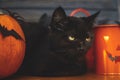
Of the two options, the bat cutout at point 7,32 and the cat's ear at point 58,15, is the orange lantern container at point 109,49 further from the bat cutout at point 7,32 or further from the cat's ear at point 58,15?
the bat cutout at point 7,32

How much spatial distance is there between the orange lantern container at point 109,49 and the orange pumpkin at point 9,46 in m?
0.34

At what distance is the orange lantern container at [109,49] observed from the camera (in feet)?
3.24

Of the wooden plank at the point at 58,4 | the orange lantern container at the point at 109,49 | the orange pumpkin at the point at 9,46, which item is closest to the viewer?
the orange pumpkin at the point at 9,46

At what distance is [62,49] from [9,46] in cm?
22

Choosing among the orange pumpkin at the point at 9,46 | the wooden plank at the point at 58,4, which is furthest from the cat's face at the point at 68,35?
the wooden plank at the point at 58,4

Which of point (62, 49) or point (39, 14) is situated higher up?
point (39, 14)

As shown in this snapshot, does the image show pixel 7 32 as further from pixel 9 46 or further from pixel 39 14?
pixel 39 14

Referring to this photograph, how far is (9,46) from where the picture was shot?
0.87 m

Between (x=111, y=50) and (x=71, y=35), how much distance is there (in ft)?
0.61

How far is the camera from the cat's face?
3.12 feet

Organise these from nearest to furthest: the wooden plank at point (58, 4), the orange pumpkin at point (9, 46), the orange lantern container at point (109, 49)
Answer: the orange pumpkin at point (9, 46)
the orange lantern container at point (109, 49)
the wooden plank at point (58, 4)

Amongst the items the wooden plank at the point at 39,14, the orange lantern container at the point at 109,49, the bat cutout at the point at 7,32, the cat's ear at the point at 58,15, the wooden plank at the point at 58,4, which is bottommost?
the orange lantern container at the point at 109,49

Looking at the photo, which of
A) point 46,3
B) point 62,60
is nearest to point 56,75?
point 62,60

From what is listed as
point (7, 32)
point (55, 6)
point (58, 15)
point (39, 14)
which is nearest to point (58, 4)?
point (55, 6)
